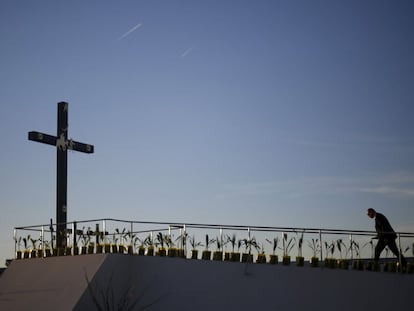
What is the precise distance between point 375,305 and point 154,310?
205 inches

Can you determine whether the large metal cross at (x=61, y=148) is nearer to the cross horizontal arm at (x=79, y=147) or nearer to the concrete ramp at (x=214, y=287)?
the cross horizontal arm at (x=79, y=147)

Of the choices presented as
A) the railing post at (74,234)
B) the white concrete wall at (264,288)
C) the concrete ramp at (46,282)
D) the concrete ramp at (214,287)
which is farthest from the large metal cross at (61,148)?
the white concrete wall at (264,288)

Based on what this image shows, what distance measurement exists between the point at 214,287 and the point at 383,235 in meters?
4.25

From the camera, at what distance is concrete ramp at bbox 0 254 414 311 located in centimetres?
1594

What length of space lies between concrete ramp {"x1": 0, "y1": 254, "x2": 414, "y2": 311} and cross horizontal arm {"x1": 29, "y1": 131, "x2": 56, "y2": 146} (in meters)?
4.55

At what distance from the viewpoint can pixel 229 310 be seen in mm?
15984

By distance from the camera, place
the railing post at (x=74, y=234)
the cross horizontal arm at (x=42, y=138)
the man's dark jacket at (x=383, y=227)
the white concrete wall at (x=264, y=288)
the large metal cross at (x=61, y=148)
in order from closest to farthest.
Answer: the white concrete wall at (x=264, y=288), the man's dark jacket at (x=383, y=227), the railing post at (x=74, y=234), the cross horizontal arm at (x=42, y=138), the large metal cross at (x=61, y=148)

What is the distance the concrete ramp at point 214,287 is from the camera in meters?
15.9

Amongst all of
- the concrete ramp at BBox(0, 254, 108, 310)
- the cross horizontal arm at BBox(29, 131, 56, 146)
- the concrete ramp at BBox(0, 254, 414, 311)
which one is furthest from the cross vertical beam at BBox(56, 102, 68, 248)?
the concrete ramp at BBox(0, 254, 414, 311)

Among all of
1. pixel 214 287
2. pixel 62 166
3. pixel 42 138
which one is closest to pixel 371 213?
pixel 214 287

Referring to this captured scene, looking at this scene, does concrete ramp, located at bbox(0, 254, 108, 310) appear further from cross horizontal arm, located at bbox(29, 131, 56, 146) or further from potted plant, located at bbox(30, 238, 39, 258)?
cross horizontal arm, located at bbox(29, 131, 56, 146)

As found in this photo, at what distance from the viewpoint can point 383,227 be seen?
1661 cm

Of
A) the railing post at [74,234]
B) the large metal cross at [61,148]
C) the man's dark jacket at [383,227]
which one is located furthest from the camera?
the large metal cross at [61,148]

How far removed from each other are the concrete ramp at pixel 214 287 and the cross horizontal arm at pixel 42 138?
14.9ft
